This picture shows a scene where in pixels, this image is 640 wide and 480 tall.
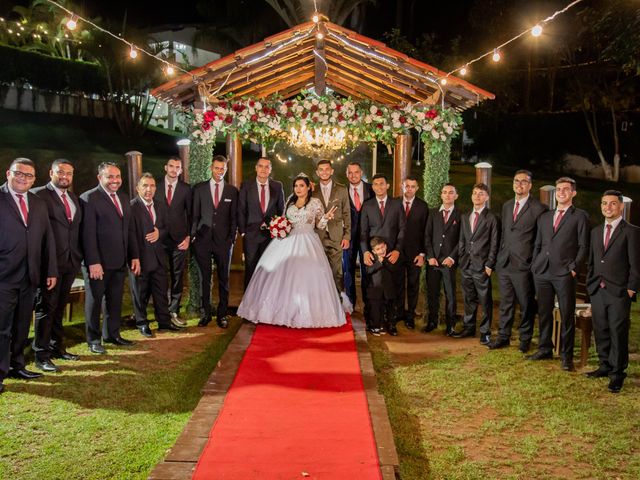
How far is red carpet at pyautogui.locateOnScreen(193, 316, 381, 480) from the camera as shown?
13.4 feet

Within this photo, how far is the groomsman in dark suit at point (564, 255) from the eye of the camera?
21.9 ft

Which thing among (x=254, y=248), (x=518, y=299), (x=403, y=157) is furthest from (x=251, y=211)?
(x=518, y=299)

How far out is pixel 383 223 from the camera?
27.1 feet

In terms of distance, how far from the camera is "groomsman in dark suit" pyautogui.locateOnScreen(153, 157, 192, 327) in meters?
8.23

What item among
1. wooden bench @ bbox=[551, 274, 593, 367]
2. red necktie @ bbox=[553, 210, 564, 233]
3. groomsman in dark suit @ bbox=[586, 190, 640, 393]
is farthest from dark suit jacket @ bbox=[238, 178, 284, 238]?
groomsman in dark suit @ bbox=[586, 190, 640, 393]

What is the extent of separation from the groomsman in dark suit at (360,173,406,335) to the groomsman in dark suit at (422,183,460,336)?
1.36 feet

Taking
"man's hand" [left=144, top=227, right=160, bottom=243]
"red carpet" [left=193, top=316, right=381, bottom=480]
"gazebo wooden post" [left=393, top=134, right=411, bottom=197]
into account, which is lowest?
"red carpet" [left=193, top=316, right=381, bottom=480]

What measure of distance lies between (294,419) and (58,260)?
131 inches

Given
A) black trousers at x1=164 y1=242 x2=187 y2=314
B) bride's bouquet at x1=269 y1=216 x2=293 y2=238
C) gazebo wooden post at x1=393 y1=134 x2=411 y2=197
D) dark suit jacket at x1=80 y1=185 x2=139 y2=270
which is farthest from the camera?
gazebo wooden post at x1=393 y1=134 x2=411 y2=197

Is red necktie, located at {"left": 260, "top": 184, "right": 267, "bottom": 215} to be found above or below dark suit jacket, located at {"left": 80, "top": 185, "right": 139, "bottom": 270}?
above

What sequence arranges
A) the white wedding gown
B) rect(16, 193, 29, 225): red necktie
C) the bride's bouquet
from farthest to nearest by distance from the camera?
the bride's bouquet → the white wedding gown → rect(16, 193, 29, 225): red necktie

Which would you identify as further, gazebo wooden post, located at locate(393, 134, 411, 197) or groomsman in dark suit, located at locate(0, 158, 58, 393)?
gazebo wooden post, located at locate(393, 134, 411, 197)

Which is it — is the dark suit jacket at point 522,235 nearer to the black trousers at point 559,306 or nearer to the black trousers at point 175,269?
the black trousers at point 559,306

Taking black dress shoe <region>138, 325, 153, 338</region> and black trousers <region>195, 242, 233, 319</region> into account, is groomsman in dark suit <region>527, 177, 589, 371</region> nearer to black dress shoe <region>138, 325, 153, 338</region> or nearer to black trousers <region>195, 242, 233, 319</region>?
black trousers <region>195, 242, 233, 319</region>
